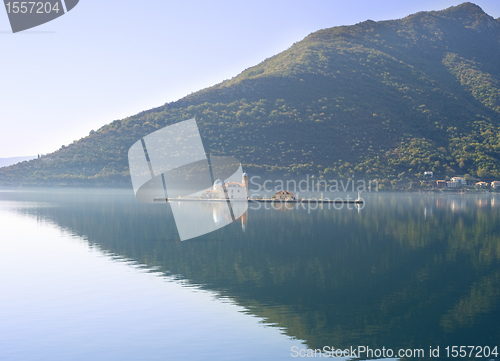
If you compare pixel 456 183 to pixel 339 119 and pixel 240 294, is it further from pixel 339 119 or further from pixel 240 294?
pixel 240 294

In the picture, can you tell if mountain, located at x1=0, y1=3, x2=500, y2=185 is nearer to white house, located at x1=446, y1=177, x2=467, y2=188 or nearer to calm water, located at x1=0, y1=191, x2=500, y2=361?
white house, located at x1=446, y1=177, x2=467, y2=188

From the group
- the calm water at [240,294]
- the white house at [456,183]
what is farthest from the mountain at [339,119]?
the calm water at [240,294]

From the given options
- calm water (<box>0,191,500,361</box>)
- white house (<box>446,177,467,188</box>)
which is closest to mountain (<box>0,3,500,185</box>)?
white house (<box>446,177,467,188</box>)

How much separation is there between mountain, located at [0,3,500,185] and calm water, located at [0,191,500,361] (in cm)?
8110

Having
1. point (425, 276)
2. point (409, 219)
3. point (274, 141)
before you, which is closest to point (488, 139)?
point (274, 141)

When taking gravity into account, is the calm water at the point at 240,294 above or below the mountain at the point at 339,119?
below

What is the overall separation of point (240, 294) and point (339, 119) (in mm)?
111971

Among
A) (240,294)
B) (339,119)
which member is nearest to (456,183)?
(339,119)

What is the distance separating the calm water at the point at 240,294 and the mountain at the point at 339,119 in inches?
3193

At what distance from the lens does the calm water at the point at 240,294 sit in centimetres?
1461

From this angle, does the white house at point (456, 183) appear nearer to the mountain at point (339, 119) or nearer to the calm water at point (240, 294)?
the mountain at point (339, 119)

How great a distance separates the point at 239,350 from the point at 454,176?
11411 cm

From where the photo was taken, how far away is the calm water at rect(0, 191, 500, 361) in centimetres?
1461

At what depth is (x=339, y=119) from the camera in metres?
127
